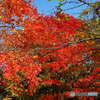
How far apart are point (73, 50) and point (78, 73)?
2.47 meters

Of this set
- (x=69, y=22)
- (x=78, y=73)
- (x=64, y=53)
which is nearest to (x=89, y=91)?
(x=78, y=73)

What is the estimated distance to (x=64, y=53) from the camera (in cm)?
1466

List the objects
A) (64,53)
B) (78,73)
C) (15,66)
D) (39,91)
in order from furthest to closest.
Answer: (39,91) → (78,73) → (64,53) → (15,66)

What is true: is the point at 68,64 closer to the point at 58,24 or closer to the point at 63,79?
the point at 63,79

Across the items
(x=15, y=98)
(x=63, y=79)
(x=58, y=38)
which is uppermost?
(x=58, y=38)

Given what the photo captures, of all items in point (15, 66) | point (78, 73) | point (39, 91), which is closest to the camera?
point (15, 66)

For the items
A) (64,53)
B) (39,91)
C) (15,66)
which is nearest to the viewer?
(15,66)

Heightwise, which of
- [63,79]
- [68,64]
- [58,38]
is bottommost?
[63,79]

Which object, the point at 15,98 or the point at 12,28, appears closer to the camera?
the point at 12,28

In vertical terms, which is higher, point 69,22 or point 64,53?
point 69,22

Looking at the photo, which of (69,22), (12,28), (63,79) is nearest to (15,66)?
(12,28)

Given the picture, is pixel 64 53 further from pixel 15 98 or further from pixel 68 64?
pixel 15 98

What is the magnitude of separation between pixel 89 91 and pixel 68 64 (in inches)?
81.3

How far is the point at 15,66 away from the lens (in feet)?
44.9
